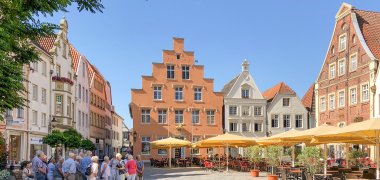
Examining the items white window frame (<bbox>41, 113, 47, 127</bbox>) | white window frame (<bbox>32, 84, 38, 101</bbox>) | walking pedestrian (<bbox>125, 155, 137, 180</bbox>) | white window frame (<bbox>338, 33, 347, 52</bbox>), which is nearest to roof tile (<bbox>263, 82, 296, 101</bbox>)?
white window frame (<bbox>338, 33, 347, 52</bbox>)

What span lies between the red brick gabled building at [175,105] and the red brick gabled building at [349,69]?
1212 cm

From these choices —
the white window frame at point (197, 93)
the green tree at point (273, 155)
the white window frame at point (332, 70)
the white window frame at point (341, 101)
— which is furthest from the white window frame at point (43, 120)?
the white window frame at point (332, 70)

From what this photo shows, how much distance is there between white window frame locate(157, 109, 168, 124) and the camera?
5462 centimetres

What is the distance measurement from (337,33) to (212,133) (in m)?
16.9

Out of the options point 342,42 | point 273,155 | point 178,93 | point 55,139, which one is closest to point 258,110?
point 178,93

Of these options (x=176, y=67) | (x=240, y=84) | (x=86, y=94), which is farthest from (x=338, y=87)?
(x=86, y=94)

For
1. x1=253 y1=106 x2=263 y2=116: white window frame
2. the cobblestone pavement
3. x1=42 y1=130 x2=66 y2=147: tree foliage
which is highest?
x1=253 y1=106 x2=263 y2=116: white window frame

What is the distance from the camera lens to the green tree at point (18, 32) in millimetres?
10586

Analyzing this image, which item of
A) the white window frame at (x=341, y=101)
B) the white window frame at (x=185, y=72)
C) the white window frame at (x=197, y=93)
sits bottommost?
the white window frame at (x=341, y=101)

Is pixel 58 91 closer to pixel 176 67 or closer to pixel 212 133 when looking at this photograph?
pixel 176 67

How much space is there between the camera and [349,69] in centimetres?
4406

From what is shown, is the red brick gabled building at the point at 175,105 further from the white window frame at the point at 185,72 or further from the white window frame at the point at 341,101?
the white window frame at the point at 341,101

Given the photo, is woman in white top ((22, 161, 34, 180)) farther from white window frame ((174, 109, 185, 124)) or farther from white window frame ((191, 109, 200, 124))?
white window frame ((191, 109, 200, 124))

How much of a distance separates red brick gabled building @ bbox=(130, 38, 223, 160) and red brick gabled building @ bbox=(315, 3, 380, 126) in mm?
12121
